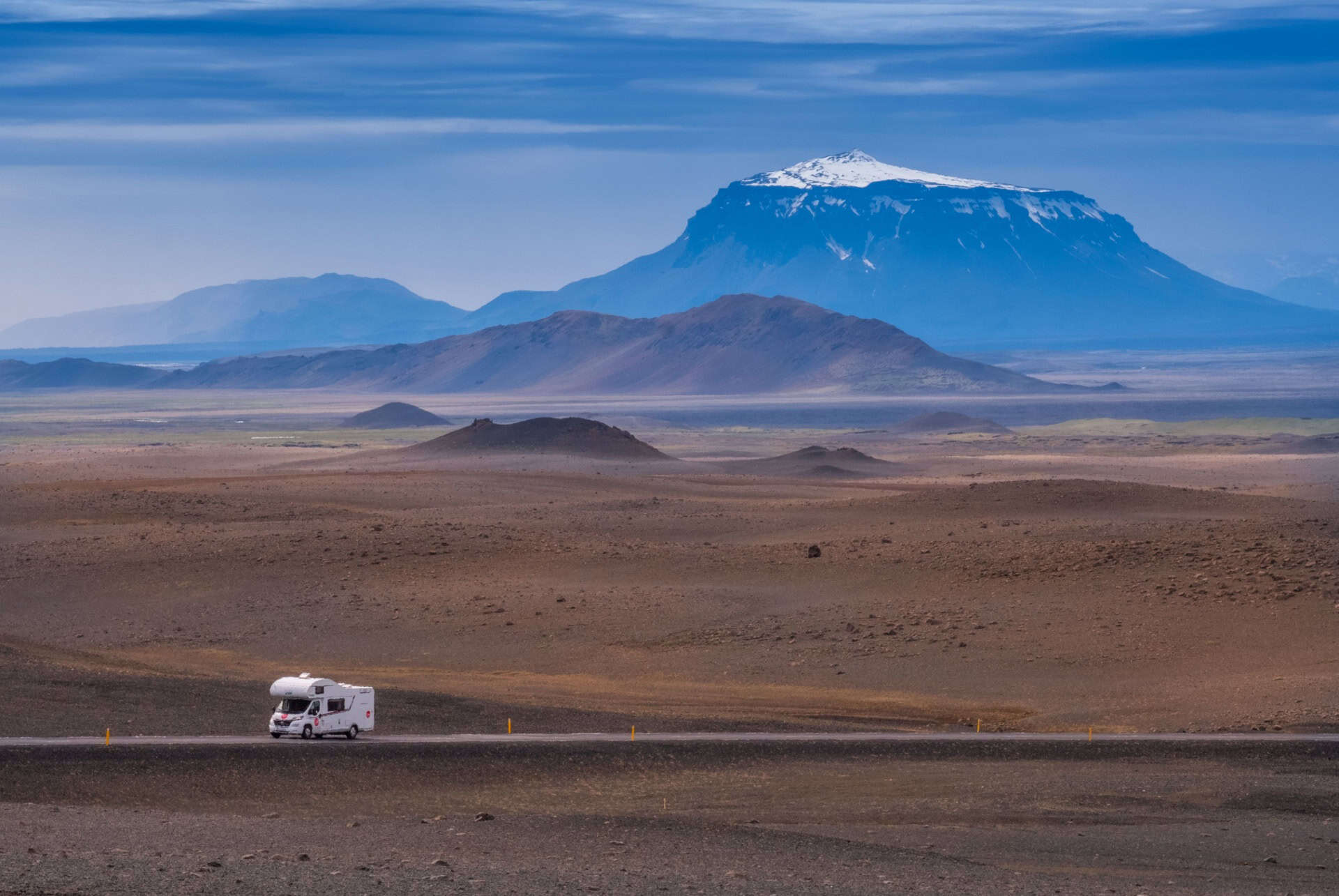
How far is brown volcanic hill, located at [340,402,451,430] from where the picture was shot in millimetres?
170625

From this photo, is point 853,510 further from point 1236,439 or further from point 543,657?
point 1236,439

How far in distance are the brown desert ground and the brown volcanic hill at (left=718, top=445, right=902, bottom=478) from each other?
2481cm

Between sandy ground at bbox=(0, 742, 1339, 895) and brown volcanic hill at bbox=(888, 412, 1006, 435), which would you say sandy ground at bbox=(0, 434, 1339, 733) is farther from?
brown volcanic hill at bbox=(888, 412, 1006, 435)

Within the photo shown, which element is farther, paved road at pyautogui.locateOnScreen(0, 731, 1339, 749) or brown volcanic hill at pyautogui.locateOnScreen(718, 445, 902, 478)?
brown volcanic hill at pyautogui.locateOnScreen(718, 445, 902, 478)

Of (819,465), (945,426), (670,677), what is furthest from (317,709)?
(945,426)

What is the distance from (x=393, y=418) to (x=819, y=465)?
Result: 3395 inches

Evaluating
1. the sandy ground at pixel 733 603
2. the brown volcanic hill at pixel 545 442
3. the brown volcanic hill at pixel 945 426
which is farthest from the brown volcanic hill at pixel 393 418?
the sandy ground at pixel 733 603

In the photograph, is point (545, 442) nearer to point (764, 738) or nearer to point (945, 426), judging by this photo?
point (945, 426)

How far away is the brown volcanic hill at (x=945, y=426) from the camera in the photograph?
491ft

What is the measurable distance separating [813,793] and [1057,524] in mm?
26685

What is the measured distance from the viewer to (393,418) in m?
174

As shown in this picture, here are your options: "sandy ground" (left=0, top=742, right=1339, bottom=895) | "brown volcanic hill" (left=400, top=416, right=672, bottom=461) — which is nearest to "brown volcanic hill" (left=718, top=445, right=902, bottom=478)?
"brown volcanic hill" (left=400, top=416, right=672, bottom=461)

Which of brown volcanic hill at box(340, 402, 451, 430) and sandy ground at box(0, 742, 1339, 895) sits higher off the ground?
brown volcanic hill at box(340, 402, 451, 430)

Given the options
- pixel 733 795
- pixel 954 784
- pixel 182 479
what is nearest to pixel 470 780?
pixel 733 795
